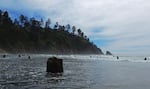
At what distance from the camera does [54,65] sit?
44875 mm

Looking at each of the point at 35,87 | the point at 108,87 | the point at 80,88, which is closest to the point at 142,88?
the point at 108,87

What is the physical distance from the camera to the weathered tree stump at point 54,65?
4401 centimetres

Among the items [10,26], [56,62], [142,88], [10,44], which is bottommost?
[142,88]

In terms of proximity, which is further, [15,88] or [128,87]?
[128,87]

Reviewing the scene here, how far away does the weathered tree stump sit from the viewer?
44.0 metres

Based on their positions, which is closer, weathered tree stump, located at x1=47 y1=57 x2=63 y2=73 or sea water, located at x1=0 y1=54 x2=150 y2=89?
sea water, located at x1=0 y1=54 x2=150 y2=89

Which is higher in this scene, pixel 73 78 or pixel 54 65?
pixel 54 65

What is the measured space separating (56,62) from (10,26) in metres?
161

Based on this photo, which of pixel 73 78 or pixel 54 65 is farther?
pixel 54 65

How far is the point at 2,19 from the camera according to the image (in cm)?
19788

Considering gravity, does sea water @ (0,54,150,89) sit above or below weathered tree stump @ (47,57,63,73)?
below

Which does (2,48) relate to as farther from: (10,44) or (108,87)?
(108,87)

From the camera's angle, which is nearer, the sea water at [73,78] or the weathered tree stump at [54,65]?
the sea water at [73,78]

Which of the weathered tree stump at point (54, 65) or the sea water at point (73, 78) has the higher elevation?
the weathered tree stump at point (54, 65)
